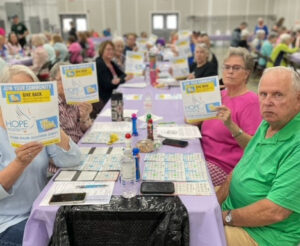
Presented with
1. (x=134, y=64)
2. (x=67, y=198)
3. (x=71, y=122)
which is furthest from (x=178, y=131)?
(x=134, y=64)

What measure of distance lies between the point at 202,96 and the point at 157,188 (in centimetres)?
84

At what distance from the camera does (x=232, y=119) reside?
222cm

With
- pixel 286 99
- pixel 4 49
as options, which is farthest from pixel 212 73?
pixel 4 49

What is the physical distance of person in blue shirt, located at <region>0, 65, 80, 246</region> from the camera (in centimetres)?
154

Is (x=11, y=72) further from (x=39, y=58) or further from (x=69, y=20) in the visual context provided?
(x=69, y=20)

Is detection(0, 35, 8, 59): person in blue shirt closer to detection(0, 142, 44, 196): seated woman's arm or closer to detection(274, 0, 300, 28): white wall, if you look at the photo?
detection(0, 142, 44, 196): seated woman's arm

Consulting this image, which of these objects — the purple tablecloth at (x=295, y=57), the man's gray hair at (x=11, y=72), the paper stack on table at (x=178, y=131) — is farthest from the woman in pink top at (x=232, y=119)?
the purple tablecloth at (x=295, y=57)

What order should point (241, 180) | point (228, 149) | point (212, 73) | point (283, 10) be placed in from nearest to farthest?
point (241, 180) → point (228, 149) → point (212, 73) → point (283, 10)

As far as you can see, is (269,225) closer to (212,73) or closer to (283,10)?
(212,73)

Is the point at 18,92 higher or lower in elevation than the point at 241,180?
higher

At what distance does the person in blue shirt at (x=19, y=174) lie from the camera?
5.05 ft

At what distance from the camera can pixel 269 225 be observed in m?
1.51

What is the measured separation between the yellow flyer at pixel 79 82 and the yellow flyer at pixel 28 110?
2.89 feet

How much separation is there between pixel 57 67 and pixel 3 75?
795 mm
